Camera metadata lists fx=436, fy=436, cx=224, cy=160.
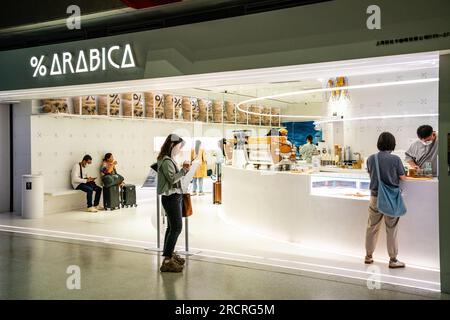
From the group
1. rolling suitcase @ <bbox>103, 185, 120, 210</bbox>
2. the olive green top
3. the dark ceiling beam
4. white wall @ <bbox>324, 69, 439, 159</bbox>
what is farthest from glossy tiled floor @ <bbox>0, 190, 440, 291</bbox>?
white wall @ <bbox>324, 69, 439, 159</bbox>

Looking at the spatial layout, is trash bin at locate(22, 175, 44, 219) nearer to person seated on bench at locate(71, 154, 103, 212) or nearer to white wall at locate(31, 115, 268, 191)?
white wall at locate(31, 115, 268, 191)

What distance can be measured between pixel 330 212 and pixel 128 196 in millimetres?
5450

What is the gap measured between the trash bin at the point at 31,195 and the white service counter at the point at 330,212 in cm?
407

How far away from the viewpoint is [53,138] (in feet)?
30.5

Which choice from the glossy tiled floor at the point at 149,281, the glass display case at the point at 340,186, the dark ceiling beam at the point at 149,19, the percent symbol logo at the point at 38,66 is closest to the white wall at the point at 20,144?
the dark ceiling beam at the point at 149,19

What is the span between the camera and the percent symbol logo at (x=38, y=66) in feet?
21.9

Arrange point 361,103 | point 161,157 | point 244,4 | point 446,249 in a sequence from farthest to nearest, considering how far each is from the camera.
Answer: point 361,103 → point 244,4 → point 161,157 → point 446,249

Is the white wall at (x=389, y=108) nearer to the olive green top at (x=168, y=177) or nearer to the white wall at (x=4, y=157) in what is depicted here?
the olive green top at (x=168, y=177)

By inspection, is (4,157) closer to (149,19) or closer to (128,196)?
(128,196)

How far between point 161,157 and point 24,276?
6.36ft

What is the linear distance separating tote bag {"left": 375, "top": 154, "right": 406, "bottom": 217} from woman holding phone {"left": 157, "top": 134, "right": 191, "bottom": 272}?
7.19 feet

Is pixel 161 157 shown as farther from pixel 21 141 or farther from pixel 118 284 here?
pixel 21 141
